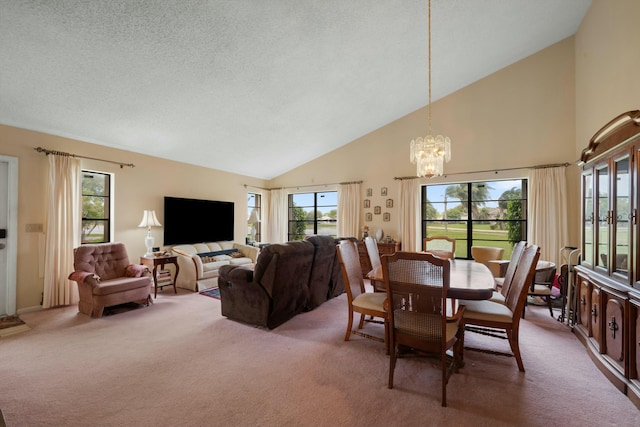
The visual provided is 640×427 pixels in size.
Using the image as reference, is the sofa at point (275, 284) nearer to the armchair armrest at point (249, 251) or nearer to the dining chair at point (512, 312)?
the dining chair at point (512, 312)

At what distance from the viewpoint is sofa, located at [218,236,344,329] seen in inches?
122

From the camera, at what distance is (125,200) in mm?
4574

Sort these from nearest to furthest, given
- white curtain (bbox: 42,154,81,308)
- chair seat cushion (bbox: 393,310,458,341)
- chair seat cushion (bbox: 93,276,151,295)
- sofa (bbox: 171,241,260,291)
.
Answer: chair seat cushion (bbox: 393,310,458,341), chair seat cushion (bbox: 93,276,151,295), white curtain (bbox: 42,154,81,308), sofa (bbox: 171,241,260,291)

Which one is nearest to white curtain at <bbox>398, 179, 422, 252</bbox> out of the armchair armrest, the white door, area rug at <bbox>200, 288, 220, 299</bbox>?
the armchair armrest

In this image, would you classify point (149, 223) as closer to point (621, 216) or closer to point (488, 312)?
point (488, 312)

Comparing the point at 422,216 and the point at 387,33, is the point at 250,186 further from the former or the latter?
the point at 387,33

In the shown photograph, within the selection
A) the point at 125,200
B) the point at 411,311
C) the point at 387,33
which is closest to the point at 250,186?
the point at 125,200

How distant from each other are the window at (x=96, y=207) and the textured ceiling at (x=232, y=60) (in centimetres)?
63

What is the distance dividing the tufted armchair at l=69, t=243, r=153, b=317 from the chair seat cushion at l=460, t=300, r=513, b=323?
161 inches

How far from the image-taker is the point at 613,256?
89.4 inches

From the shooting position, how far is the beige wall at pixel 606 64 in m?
2.68

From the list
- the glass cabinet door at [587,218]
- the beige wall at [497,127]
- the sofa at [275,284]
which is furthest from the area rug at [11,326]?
the glass cabinet door at [587,218]

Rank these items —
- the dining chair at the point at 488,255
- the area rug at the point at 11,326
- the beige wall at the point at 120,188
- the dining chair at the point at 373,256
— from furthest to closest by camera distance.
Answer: the dining chair at the point at 488,255 → the beige wall at the point at 120,188 → the dining chair at the point at 373,256 → the area rug at the point at 11,326

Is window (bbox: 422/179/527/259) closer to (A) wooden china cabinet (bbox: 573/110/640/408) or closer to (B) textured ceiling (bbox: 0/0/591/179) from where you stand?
(B) textured ceiling (bbox: 0/0/591/179)
